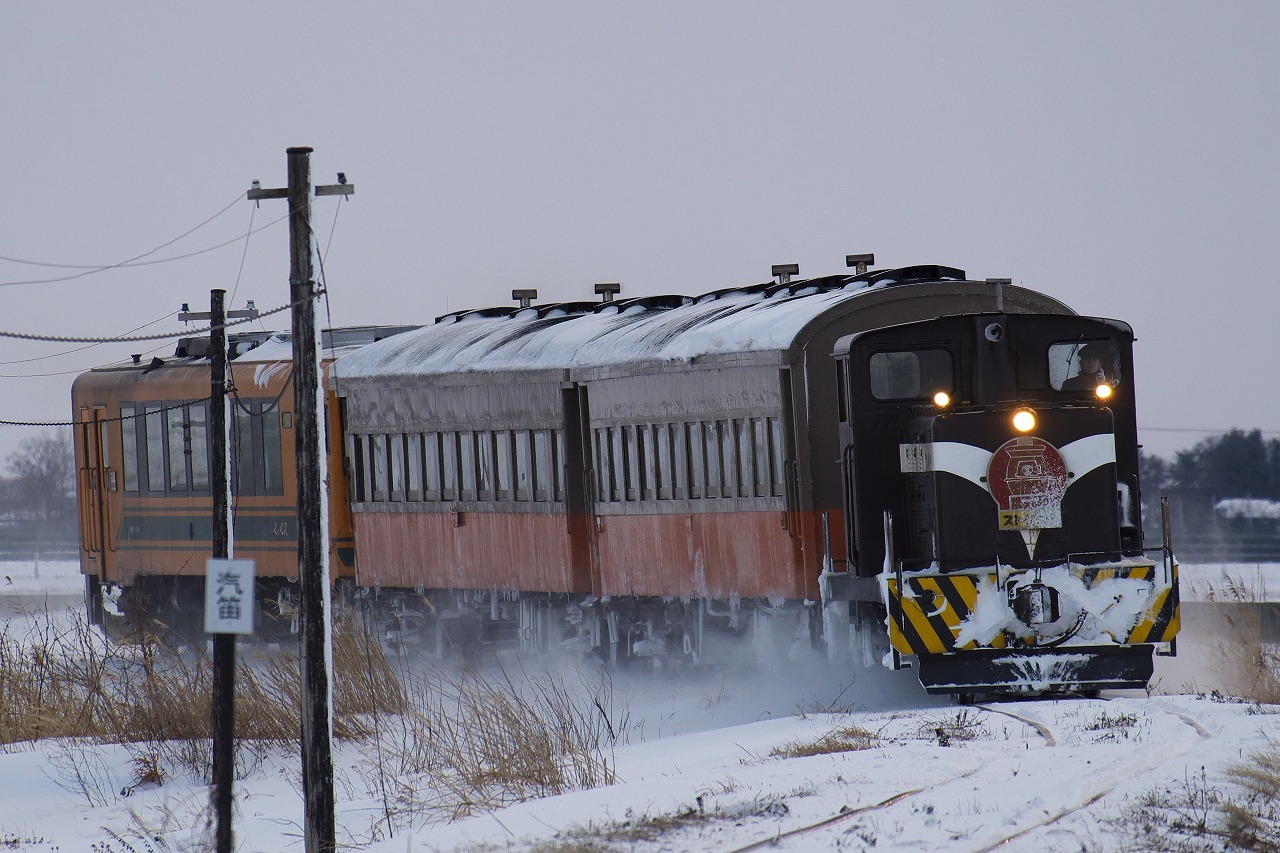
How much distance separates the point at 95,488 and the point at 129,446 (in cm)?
159

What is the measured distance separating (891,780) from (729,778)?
972 millimetres

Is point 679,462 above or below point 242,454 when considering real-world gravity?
below

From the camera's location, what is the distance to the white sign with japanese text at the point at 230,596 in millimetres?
10398

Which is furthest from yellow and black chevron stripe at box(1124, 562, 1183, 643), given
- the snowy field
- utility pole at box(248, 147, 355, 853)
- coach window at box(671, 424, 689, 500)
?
utility pole at box(248, 147, 355, 853)

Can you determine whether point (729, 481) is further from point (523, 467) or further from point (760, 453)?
point (523, 467)

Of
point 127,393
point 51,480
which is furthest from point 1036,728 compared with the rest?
point 51,480

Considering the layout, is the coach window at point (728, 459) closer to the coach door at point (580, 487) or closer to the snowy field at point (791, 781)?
the snowy field at point (791, 781)

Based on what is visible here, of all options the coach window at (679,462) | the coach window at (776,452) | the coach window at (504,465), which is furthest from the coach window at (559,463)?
the coach window at (776,452)

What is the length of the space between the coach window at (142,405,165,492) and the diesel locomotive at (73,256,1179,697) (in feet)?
0.18

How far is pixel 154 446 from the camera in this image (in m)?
26.4

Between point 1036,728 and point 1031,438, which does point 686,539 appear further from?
point 1036,728

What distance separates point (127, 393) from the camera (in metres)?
27.2

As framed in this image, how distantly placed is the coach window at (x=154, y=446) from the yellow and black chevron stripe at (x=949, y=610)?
15.3m

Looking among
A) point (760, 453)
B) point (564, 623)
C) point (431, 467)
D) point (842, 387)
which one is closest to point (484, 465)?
point (431, 467)
